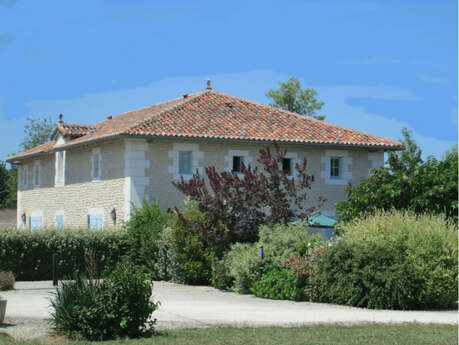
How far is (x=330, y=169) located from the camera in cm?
3038

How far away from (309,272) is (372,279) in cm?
177

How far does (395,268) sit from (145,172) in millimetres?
13475

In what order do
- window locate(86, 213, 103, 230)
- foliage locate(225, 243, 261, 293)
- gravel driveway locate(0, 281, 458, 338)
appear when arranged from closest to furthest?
gravel driveway locate(0, 281, 458, 338)
foliage locate(225, 243, 261, 293)
window locate(86, 213, 103, 230)

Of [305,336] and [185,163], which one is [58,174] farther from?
[305,336]

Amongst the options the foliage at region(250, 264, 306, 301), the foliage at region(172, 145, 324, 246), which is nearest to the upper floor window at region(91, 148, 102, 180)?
the foliage at region(172, 145, 324, 246)

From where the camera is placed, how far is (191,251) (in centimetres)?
2222

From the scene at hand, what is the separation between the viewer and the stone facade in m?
27.0

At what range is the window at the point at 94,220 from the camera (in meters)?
29.3

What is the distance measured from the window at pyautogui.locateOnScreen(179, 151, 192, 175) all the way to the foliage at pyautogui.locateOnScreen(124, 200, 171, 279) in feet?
8.99

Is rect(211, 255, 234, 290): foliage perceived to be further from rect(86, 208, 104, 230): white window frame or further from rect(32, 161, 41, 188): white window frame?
rect(32, 161, 41, 188): white window frame

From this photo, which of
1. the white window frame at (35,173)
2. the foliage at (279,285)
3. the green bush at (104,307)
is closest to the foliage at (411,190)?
the foliage at (279,285)

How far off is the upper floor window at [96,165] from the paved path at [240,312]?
37.1 ft

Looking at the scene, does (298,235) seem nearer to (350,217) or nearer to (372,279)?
(372,279)

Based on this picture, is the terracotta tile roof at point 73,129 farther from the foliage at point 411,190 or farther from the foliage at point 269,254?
the foliage at point 269,254
